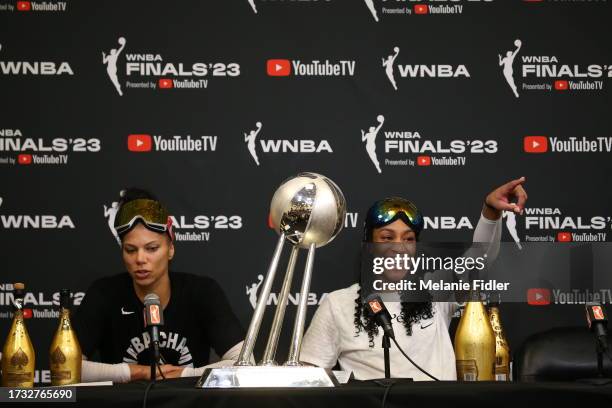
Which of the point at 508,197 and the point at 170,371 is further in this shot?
the point at 508,197

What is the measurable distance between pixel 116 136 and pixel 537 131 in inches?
69.8

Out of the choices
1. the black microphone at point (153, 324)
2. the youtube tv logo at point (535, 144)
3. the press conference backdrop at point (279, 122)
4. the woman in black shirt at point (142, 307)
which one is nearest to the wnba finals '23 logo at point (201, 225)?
the press conference backdrop at point (279, 122)

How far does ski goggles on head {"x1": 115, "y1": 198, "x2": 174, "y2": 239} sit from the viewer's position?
306cm

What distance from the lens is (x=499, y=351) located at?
2531mm

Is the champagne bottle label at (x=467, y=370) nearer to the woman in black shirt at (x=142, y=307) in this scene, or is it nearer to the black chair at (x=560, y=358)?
the black chair at (x=560, y=358)

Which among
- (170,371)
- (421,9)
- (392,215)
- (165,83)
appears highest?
(421,9)

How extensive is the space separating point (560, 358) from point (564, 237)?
107 cm

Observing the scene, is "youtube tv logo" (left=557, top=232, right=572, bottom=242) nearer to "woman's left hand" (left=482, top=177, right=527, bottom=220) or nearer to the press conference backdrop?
the press conference backdrop

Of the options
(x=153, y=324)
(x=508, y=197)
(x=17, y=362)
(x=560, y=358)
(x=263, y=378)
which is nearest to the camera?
(x=263, y=378)

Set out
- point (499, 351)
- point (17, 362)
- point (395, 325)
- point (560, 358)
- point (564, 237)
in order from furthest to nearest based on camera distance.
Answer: point (564, 237) → point (395, 325) → point (560, 358) → point (499, 351) → point (17, 362)

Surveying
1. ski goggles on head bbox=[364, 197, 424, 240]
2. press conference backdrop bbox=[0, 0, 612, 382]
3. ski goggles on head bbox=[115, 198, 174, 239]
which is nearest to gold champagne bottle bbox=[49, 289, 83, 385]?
ski goggles on head bbox=[115, 198, 174, 239]

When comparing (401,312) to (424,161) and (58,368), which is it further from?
(58,368)

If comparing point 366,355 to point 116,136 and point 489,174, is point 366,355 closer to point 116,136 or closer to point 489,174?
point 489,174

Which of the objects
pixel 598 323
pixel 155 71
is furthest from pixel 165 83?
pixel 598 323
